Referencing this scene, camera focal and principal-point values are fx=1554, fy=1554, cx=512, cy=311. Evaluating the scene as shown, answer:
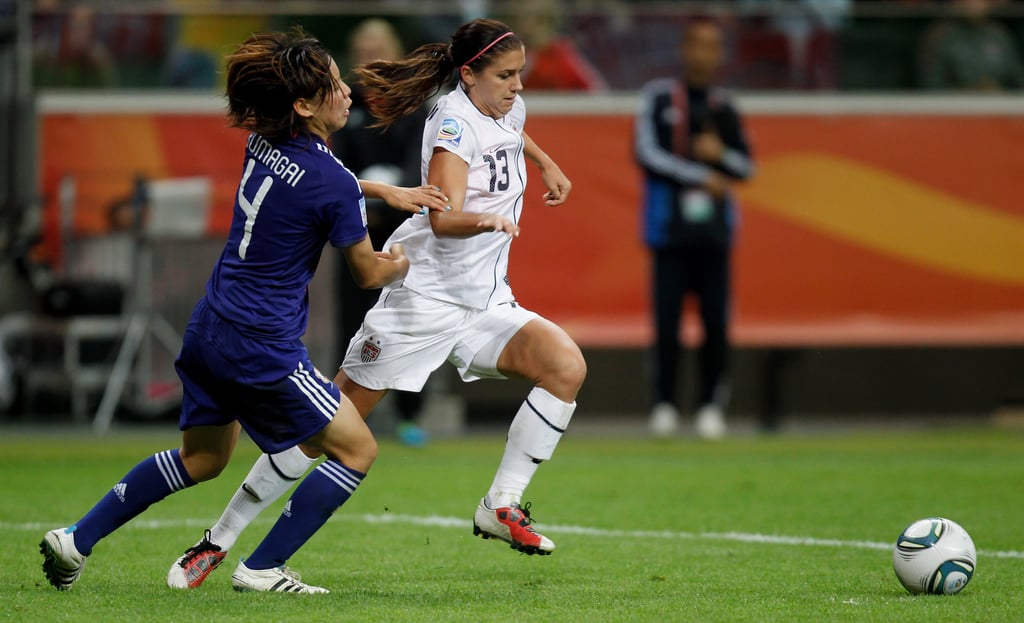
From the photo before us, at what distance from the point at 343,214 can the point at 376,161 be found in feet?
18.2

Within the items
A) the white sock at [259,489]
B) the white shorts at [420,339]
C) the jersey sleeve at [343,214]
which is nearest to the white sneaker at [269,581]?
the white sock at [259,489]

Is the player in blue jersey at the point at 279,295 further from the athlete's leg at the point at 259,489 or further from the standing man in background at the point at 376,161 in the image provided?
the standing man in background at the point at 376,161

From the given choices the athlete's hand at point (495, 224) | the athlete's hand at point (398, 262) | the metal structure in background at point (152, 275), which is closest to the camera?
the athlete's hand at point (398, 262)

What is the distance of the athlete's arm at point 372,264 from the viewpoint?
209 inches

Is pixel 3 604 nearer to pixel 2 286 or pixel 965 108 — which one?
pixel 2 286

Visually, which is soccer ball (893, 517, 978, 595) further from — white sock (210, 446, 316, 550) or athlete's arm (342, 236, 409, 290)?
white sock (210, 446, 316, 550)

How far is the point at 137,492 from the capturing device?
218 inches

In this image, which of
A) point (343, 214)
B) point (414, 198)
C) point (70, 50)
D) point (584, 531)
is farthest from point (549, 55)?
point (343, 214)

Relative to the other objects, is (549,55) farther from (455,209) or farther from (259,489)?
(259,489)

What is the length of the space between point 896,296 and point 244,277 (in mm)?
8386

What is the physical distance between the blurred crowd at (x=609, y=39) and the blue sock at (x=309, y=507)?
7.83 metres

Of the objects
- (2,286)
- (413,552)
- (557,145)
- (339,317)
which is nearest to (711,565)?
(413,552)

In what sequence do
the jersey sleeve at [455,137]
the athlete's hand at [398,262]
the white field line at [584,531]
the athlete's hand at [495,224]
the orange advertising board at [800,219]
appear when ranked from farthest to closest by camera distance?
the orange advertising board at [800,219]
the white field line at [584,531]
the jersey sleeve at [455,137]
the athlete's hand at [495,224]
the athlete's hand at [398,262]

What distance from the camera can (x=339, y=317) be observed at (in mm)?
11344
